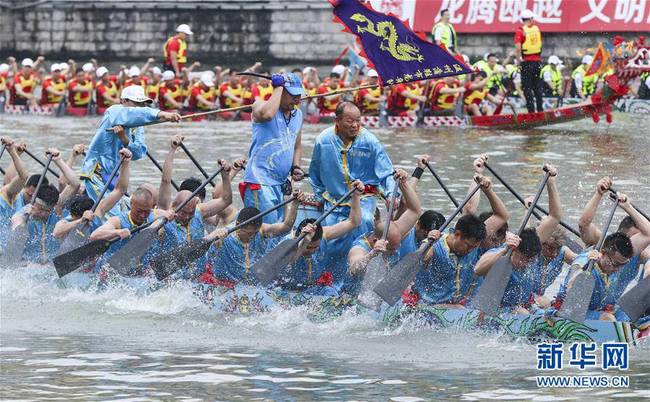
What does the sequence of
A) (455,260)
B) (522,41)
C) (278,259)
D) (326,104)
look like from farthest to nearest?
(326,104), (522,41), (278,259), (455,260)

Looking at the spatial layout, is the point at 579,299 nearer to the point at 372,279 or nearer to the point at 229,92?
the point at 372,279

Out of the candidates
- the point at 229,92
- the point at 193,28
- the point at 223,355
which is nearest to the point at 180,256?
the point at 223,355

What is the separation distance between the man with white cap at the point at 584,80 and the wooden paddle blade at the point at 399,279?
18.3 metres

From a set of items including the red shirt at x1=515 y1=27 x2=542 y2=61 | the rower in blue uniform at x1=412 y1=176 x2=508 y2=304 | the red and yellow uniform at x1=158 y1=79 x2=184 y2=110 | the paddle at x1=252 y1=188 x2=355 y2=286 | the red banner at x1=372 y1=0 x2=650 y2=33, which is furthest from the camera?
the red banner at x1=372 y1=0 x2=650 y2=33

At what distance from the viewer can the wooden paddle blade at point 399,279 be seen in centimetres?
1061

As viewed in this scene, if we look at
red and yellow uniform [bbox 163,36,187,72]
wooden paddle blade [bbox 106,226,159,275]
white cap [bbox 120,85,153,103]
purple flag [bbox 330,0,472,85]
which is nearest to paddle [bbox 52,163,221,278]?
wooden paddle blade [bbox 106,226,159,275]

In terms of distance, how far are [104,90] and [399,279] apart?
1939 centimetres

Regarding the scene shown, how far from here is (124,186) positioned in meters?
12.6

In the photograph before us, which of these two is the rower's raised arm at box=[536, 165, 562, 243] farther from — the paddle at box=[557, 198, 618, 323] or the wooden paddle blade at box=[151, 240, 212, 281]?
the wooden paddle blade at box=[151, 240, 212, 281]

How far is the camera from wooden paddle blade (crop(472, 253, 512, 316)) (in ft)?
33.9

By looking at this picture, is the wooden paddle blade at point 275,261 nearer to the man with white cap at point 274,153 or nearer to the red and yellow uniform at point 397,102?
the man with white cap at point 274,153

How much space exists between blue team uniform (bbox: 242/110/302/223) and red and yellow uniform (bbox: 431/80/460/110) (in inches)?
528

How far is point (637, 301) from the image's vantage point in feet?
33.2

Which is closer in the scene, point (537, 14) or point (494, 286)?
point (494, 286)
